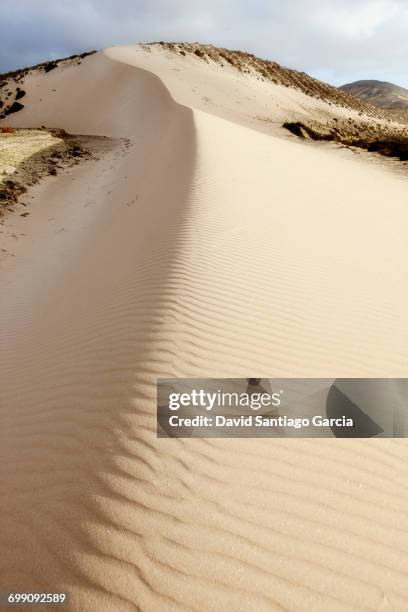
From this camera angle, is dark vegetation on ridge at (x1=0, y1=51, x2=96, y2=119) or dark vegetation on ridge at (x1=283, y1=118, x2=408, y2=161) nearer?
dark vegetation on ridge at (x1=283, y1=118, x2=408, y2=161)

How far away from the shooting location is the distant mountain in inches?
3133

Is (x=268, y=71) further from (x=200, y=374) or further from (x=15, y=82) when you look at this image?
(x=200, y=374)

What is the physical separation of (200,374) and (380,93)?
11343cm

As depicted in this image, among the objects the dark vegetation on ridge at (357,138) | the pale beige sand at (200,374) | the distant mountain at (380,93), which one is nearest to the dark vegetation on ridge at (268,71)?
the dark vegetation on ridge at (357,138)

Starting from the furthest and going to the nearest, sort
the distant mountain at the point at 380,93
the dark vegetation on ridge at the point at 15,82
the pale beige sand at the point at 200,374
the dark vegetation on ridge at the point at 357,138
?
the distant mountain at the point at 380,93 → the dark vegetation on ridge at the point at 15,82 → the dark vegetation on ridge at the point at 357,138 → the pale beige sand at the point at 200,374

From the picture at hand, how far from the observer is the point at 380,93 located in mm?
97000

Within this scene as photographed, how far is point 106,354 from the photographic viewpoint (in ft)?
12.2

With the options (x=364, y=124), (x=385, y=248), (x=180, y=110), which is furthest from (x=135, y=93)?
(x=385, y=248)

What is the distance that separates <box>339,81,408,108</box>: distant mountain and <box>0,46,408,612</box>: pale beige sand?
81.9 m

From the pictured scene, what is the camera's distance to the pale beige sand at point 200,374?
2.07 metres

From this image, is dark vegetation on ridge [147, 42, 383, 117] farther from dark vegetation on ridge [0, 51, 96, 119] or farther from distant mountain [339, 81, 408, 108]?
distant mountain [339, 81, 408, 108]

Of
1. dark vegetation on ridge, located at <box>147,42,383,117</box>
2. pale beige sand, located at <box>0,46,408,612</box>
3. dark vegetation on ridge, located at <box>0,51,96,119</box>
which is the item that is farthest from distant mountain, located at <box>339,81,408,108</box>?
pale beige sand, located at <box>0,46,408,612</box>

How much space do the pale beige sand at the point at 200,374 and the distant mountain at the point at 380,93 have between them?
269 ft

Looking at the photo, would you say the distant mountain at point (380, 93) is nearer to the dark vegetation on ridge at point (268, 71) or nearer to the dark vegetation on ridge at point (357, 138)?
the dark vegetation on ridge at point (268, 71)
